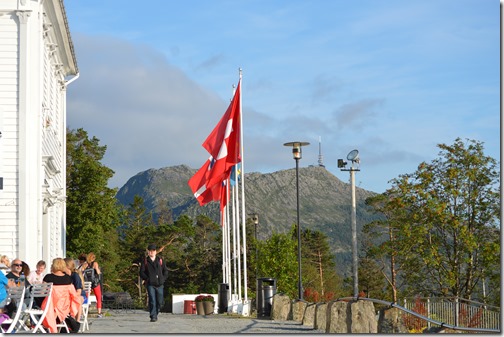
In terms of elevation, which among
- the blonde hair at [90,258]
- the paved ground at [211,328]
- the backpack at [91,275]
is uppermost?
the blonde hair at [90,258]

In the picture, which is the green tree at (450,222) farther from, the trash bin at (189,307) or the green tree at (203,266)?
the green tree at (203,266)

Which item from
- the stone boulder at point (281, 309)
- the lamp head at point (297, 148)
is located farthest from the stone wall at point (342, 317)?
the lamp head at point (297, 148)

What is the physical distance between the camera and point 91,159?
2340 inches

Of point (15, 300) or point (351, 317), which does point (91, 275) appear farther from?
point (351, 317)

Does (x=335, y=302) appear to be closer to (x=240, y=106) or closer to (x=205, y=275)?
(x=240, y=106)

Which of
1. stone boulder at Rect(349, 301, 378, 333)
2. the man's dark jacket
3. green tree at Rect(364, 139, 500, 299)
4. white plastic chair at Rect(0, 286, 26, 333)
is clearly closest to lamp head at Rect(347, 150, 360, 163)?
green tree at Rect(364, 139, 500, 299)

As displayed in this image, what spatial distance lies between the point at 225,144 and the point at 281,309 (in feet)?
26.1

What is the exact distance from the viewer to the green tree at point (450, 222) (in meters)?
42.9

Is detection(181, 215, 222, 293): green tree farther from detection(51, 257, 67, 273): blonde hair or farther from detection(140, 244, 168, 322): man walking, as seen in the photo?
detection(51, 257, 67, 273): blonde hair

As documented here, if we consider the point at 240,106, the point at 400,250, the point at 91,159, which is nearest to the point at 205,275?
the point at 91,159

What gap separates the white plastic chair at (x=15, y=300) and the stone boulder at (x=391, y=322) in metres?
6.03

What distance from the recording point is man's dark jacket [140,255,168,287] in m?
24.0

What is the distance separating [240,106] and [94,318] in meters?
9.00

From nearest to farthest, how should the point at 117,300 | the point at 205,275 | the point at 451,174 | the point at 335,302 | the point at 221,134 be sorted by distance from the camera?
1. the point at 335,302
2. the point at 221,134
3. the point at 451,174
4. the point at 117,300
5. the point at 205,275
